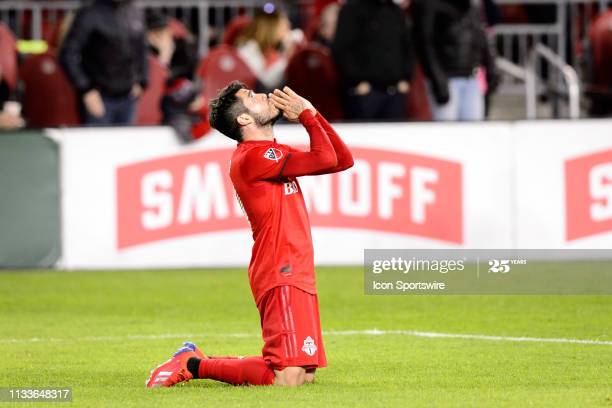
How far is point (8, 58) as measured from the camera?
1705 centimetres

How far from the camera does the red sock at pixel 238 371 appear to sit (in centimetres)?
808

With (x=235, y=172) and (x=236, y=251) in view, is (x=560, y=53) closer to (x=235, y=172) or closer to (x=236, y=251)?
(x=236, y=251)

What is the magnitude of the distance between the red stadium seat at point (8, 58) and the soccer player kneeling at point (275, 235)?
9162 mm

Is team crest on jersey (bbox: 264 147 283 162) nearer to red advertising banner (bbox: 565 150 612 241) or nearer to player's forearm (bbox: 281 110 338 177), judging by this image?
player's forearm (bbox: 281 110 338 177)

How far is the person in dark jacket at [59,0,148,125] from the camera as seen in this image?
52.5 feet

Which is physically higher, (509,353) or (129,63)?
(129,63)

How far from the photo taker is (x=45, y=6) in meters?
20.7

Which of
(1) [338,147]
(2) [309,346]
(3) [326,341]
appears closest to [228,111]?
(1) [338,147]

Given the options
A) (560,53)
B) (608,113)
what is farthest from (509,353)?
(560,53)

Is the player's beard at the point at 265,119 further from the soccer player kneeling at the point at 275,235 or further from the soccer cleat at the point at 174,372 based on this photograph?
the soccer cleat at the point at 174,372

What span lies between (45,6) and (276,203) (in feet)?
43.8

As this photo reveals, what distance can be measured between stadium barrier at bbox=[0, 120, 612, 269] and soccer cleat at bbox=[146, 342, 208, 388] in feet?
22.3

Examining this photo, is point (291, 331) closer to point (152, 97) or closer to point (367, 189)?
point (367, 189)

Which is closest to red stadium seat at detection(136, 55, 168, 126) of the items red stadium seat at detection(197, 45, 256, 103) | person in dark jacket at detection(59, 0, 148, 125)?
red stadium seat at detection(197, 45, 256, 103)
